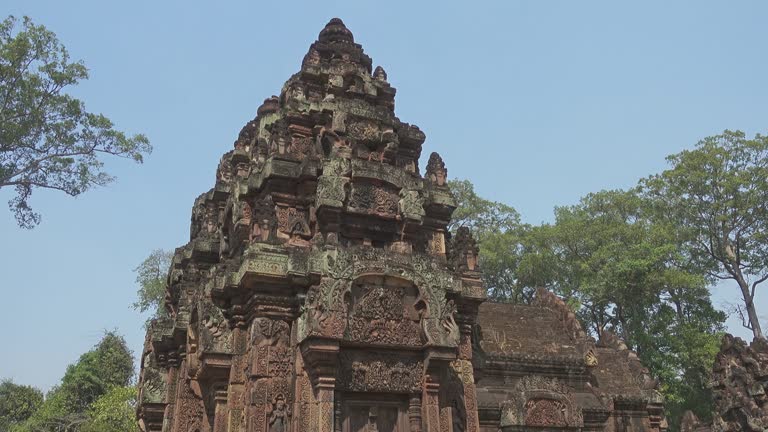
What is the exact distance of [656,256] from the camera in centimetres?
2638

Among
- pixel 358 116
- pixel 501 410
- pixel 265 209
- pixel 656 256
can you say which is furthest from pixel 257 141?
pixel 656 256

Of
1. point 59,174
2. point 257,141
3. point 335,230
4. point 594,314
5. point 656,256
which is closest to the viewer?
point 335,230

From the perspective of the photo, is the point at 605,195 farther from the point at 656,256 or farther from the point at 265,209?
the point at 265,209

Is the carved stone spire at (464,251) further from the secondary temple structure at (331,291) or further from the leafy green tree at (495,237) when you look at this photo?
the leafy green tree at (495,237)

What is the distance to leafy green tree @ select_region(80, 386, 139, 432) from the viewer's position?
22016 millimetres

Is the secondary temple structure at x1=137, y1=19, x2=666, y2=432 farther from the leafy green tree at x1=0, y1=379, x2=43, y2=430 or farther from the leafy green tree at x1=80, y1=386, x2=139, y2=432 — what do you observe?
the leafy green tree at x1=0, y1=379, x2=43, y2=430

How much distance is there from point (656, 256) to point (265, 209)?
22.0 m

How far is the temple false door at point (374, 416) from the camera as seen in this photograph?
7629 millimetres

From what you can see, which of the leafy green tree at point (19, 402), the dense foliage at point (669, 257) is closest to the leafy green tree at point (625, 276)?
the dense foliage at point (669, 257)

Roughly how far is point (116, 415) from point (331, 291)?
717 inches

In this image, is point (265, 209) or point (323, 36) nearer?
point (265, 209)

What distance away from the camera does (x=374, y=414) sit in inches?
304

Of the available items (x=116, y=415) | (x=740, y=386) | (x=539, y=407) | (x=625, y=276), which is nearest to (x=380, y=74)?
(x=539, y=407)

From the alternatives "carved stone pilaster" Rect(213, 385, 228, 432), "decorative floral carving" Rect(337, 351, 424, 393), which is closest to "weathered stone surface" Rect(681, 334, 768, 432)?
"decorative floral carving" Rect(337, 351, 424, 393)
